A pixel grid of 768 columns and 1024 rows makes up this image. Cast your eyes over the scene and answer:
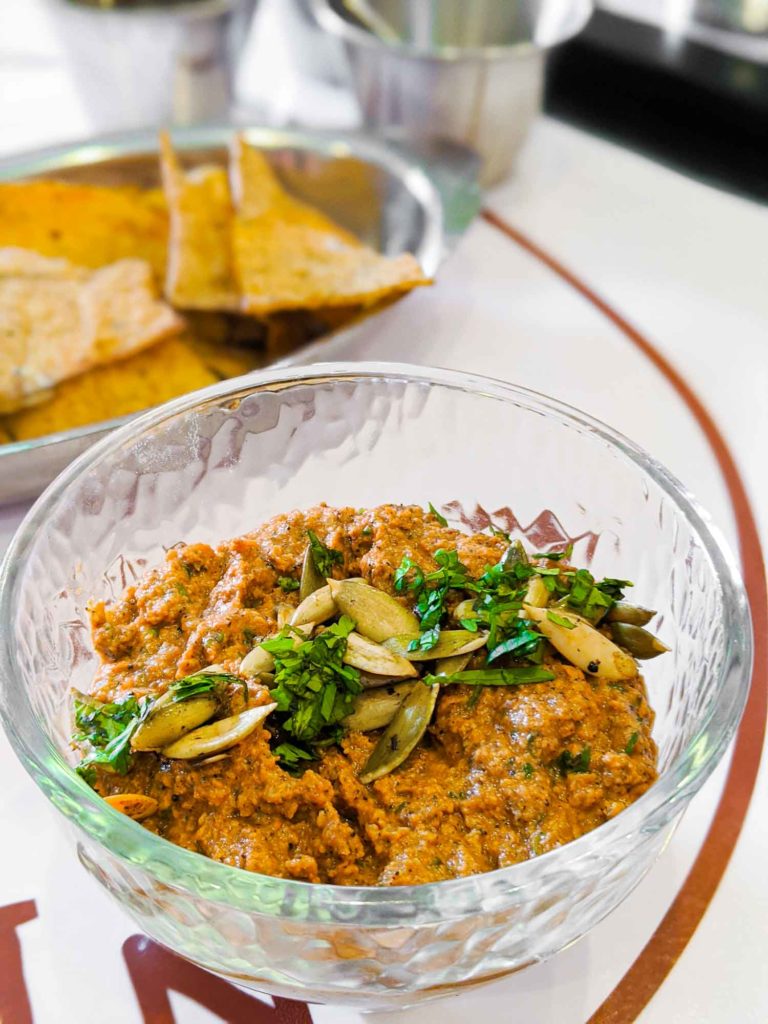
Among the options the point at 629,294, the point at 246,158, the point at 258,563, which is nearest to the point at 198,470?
the point at 258,563

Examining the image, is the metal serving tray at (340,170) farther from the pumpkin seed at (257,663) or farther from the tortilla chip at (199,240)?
the pumpkin seed at (257,663)

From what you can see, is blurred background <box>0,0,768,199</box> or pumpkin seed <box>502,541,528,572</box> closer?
pumpkin seed <box>502,541,528,572</box>

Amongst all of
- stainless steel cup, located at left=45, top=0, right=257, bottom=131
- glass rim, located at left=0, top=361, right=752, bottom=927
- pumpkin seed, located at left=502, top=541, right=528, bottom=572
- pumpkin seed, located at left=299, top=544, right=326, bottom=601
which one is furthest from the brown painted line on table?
stainless steel cup, located at left=45, top=0, right=257, bottom=131

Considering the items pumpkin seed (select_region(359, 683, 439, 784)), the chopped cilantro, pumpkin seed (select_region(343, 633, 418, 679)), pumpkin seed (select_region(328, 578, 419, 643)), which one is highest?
pumpkin seed (select_region(328, 578, 419, 643))

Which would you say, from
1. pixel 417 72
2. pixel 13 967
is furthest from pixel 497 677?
pixel 417 72

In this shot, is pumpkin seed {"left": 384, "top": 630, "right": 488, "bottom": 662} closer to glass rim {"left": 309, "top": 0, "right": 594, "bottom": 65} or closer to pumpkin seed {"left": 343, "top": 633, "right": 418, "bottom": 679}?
pumpkin seed {"left": 343, "top": 633, "right": 418, "bottom": 679}

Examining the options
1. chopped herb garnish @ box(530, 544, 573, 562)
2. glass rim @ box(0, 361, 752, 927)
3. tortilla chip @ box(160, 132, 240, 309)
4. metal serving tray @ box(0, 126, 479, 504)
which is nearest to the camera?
glass rim @ box(0, 361, 752, 927)

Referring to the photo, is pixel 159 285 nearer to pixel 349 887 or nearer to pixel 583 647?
pixel 583 647
